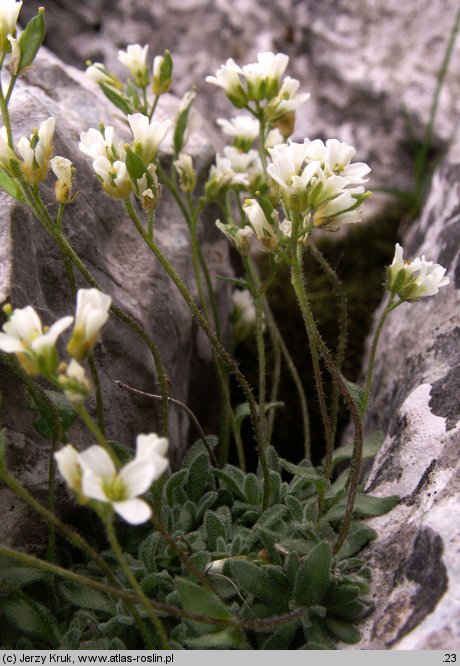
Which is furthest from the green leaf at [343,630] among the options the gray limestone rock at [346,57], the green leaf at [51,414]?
the gray limestone rock at [346,57]

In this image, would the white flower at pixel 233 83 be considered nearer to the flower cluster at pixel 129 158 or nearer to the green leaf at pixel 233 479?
the flower cluster at pixel 129 158

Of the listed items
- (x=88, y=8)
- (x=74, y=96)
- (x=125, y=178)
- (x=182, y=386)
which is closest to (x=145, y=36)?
(x=88, y=8)

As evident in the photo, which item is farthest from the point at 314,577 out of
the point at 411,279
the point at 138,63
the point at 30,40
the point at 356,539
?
the point at 138,63

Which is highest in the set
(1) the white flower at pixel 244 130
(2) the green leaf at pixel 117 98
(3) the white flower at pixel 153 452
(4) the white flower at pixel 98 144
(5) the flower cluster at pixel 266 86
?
(5) the flower cluster at pixel 266 86

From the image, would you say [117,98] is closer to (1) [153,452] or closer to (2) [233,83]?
(2) [233,83]

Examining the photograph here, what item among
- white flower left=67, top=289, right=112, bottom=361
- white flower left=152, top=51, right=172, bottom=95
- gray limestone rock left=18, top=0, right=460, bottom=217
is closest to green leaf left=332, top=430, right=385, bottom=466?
white flower left=67, top=289, right=112, bottom=361

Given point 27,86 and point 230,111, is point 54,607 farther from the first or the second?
point 230,111

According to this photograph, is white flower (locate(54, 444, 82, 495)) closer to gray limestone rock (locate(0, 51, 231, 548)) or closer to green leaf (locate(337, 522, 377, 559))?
gray limestone rock (locate(0, 51, 231, 548))
